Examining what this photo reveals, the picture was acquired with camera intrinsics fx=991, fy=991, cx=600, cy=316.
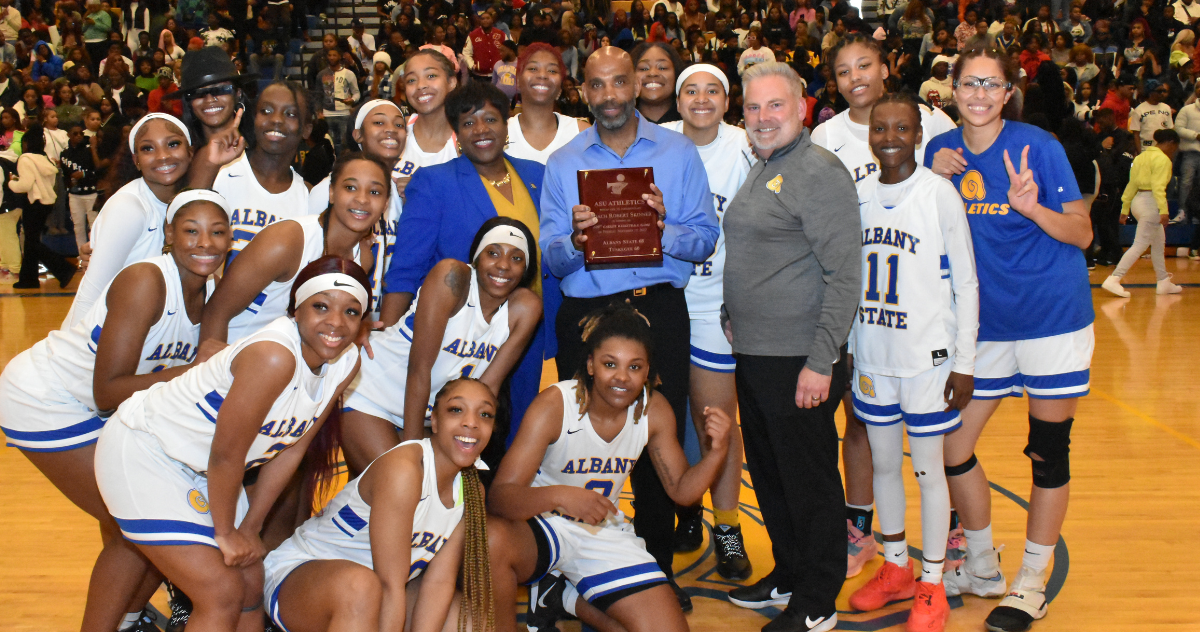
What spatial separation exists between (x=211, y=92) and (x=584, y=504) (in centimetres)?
219

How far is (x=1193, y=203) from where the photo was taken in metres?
11.9

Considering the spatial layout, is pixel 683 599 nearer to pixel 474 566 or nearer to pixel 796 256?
pixel 474 566

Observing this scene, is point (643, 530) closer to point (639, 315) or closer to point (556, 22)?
point (639, 315)

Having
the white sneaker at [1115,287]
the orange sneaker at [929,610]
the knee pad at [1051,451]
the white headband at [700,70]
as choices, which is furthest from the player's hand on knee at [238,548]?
the white sneaker at [1115,287]

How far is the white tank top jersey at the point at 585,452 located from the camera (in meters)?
3.32

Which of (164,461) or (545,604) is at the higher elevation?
(164,461)

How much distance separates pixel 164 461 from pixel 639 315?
1.53m

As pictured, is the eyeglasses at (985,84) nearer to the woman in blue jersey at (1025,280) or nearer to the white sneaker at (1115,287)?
the woman in blue jersey at (1025,280)

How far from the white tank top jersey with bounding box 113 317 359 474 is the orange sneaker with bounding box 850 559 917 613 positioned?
2117 mm

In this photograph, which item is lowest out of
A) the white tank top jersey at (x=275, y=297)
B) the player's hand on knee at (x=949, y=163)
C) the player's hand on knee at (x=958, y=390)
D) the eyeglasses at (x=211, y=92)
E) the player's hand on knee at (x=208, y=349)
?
the player's hand on knee at (x=958, y=390)

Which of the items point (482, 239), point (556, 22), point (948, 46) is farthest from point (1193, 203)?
point (482, 239)

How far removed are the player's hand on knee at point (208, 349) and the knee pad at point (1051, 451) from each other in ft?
9.20

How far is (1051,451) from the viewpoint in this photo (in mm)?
3547

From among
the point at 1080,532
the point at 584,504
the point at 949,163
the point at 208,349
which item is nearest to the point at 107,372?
the point at 208,349
